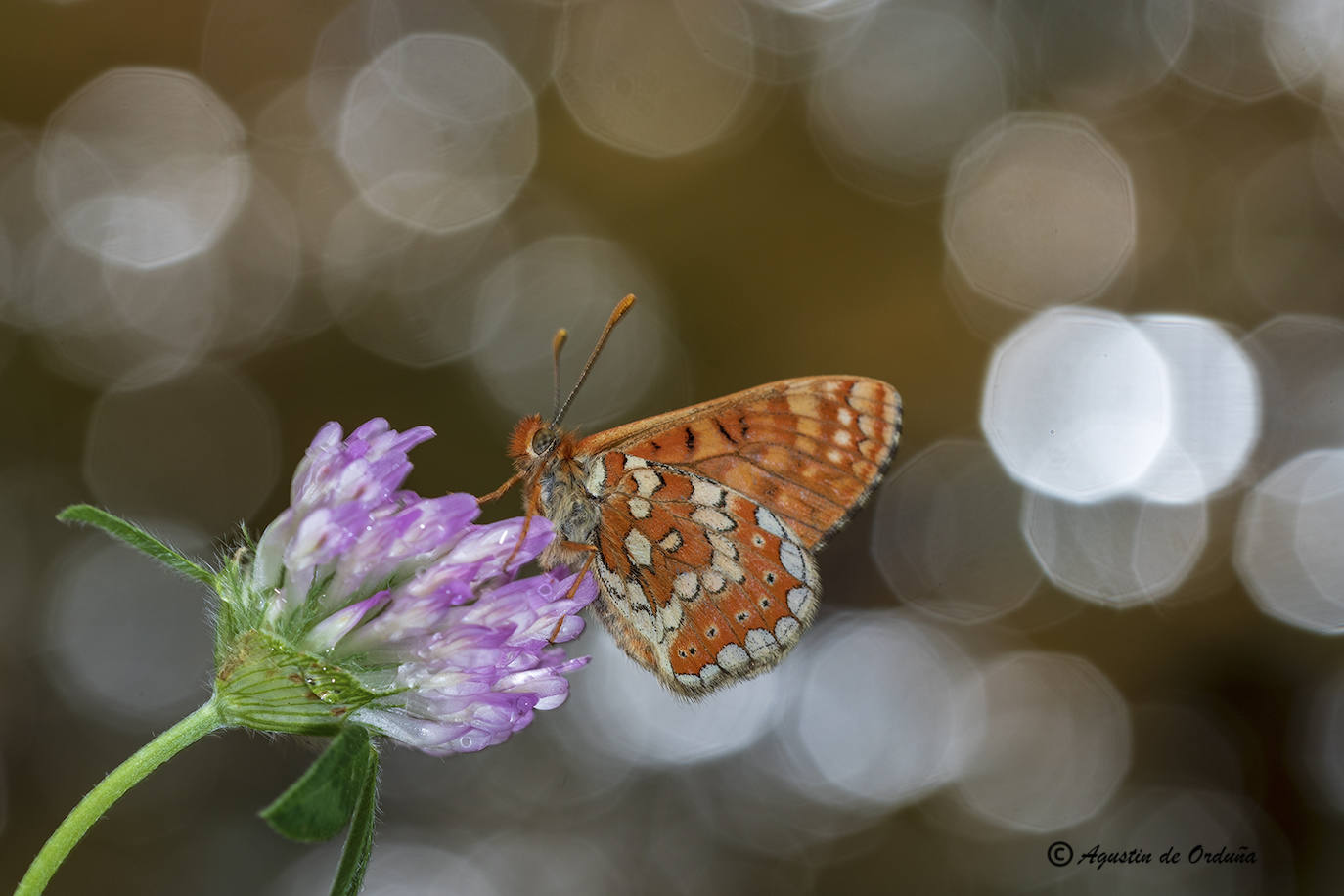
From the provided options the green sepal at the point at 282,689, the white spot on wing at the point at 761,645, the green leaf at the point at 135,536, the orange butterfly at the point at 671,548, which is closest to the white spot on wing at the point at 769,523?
the orange butterfly at the point at 671,548

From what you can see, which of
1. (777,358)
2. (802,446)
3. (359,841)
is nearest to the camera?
(359,841)

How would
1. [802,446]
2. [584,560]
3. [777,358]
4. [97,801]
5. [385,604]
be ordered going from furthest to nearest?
[777,358] < [802,446] < [584,560] < [385,604] < [97,801]

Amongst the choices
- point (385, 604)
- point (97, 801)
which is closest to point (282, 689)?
point (385, 604)

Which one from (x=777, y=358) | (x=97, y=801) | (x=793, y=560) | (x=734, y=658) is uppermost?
(x=97, y=801)

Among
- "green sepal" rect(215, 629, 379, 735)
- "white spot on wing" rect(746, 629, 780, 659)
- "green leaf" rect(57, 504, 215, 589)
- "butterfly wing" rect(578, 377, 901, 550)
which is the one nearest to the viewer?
"green leaf" rect(57, 504, 215, 589)

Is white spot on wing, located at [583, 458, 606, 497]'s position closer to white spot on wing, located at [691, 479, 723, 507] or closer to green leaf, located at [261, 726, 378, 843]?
white spot on wing, located at [691, 479, 723, 507]

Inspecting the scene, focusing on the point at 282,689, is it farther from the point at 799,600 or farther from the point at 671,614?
the point at 799,600

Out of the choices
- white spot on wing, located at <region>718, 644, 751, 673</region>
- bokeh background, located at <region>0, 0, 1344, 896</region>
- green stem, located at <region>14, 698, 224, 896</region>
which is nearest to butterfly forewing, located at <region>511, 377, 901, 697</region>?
white spot on wing, located at <region>718, 644, 751, 673</region>
